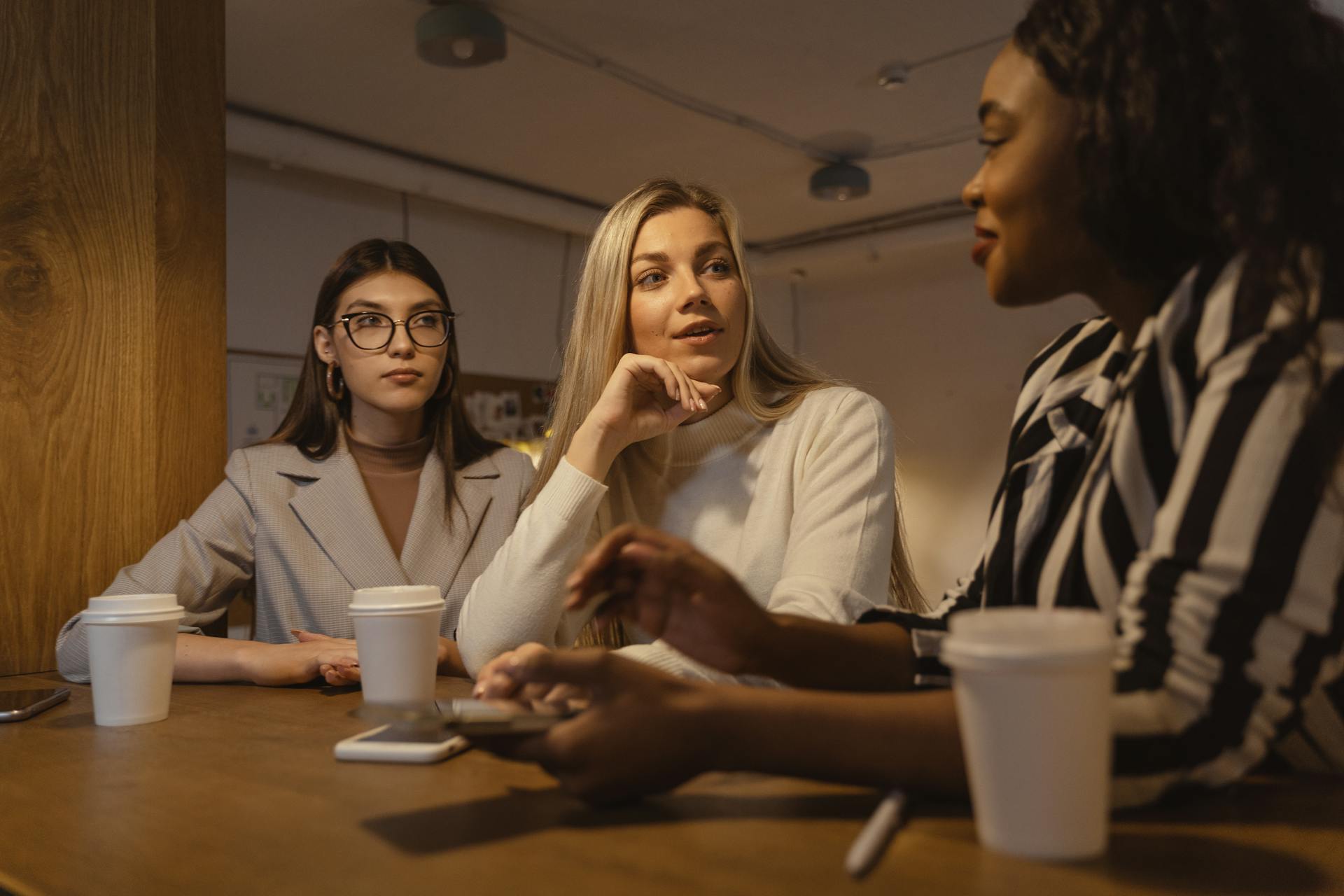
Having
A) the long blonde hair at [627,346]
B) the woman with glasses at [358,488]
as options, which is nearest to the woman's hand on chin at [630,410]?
the long blonde hair at [627,346]

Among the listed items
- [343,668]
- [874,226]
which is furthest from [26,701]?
[874,226]

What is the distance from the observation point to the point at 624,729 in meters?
0.77

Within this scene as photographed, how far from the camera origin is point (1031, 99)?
0.91 metres

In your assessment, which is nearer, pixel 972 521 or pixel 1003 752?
pixel 1003 752

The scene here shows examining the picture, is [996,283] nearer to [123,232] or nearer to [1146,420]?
[1146,420]

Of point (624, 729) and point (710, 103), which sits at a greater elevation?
point (710, 103)

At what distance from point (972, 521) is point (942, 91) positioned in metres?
3.53

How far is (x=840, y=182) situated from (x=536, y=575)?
4.06m

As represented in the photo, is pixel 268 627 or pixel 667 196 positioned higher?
pixel 667 196

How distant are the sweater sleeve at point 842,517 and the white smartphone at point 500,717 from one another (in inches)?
26.0

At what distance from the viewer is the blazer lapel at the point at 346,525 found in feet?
7.04

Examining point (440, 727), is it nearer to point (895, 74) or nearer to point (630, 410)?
point (630, 410)

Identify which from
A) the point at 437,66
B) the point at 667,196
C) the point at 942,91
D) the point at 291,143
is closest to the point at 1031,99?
the point at 667,196

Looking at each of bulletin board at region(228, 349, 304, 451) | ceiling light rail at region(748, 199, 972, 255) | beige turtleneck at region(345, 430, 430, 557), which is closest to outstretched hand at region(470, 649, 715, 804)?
beige turtleneck at region(345, 430, 430, 557)
